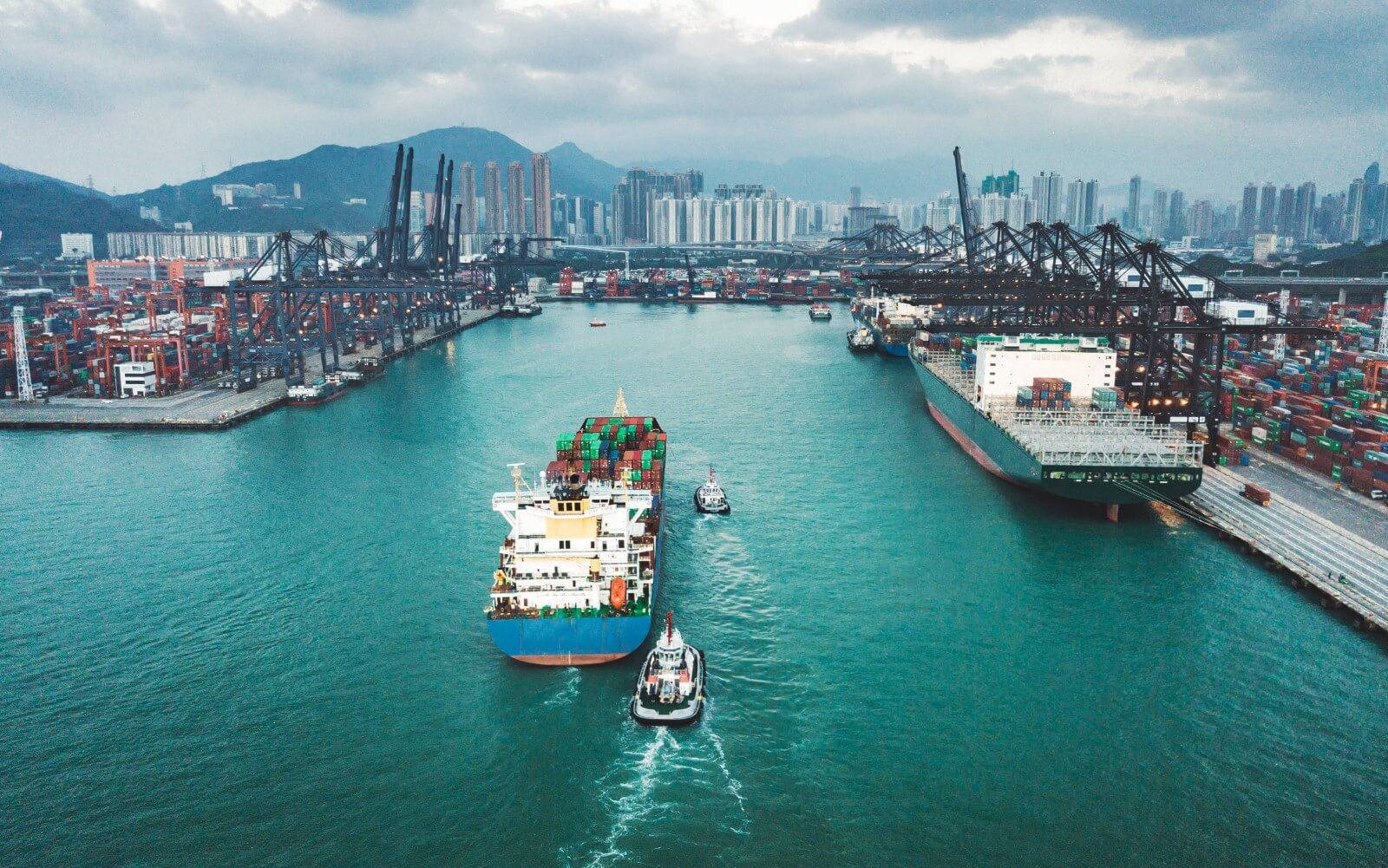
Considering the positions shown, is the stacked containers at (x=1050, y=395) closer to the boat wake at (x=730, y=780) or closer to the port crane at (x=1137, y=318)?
the port crane at (x=1137, y=318)

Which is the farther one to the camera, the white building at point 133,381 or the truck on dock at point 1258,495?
the white building at point 133,381

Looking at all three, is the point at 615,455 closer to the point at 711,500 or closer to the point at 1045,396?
the point at 711,500

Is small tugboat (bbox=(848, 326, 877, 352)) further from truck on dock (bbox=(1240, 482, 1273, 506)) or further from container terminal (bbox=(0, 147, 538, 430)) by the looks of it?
truck on dock (bbox=(1240, 482, 1273, 506))

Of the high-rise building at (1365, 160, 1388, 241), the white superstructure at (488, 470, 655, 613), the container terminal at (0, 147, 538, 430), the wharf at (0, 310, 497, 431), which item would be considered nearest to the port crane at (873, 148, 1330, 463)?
the white superstructure at (488, 470, 655, 613)

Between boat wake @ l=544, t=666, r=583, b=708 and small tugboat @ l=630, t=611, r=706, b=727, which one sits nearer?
small tugboat @ l=630, t=611, r=706, b=727

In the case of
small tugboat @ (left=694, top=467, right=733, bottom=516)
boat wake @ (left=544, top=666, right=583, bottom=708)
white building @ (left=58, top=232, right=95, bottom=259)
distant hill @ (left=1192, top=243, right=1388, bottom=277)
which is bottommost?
boat wake @ (left=544, top=666, right=583, bottom=708)

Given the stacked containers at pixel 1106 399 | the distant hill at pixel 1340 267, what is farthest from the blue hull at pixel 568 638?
the distant hill at pixel 1340 267
